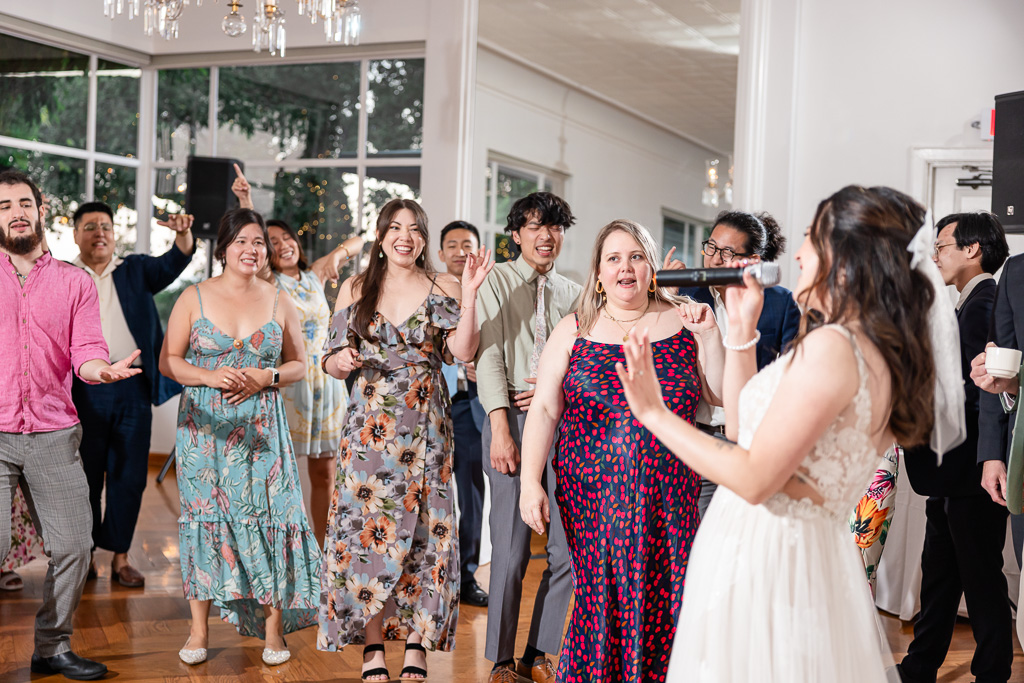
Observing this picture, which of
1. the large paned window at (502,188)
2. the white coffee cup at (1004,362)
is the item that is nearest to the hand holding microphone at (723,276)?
the white coffee cup at (1004,362)

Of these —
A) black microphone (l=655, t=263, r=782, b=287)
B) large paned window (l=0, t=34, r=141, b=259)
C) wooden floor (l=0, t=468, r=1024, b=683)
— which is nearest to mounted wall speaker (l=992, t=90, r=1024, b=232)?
wooden floor (l=0, t=468, r=1024, b=683)

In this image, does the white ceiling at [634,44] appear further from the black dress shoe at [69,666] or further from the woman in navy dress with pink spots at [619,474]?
the black dress shoe at [69,666]

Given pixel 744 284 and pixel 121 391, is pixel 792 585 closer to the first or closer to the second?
pixel 744 284

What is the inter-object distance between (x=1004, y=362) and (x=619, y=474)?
1142 millimetres

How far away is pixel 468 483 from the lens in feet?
15.1

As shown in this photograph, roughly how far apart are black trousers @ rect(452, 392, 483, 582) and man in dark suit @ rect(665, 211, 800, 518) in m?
1.47

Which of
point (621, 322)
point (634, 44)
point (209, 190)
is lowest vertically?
point (621, 322)

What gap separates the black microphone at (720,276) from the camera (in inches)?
Answer: 68.7

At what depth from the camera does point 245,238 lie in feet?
11.9

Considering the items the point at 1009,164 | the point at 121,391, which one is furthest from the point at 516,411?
the point at 121,391

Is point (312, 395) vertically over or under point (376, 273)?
under

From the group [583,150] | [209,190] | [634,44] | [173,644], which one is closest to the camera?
[173,644]

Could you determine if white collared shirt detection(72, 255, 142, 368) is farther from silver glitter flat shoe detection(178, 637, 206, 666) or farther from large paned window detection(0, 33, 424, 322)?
large paned window detection(0, 33, 424, 322)

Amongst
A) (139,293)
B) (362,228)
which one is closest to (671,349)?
(139,293)
